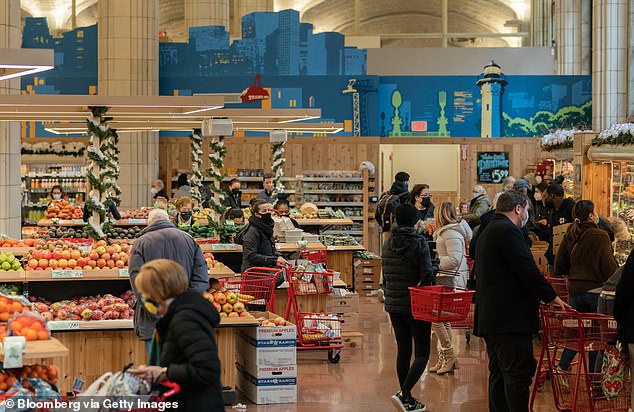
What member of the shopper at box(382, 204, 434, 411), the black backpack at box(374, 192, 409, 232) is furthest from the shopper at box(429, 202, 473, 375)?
the black backpack at box(374, 192, 409, 232)

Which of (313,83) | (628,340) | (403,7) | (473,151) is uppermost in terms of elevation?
(403,7)

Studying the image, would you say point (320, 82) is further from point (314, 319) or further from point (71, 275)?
point (71, 275)

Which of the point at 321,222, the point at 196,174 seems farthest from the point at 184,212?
the point at 321,222

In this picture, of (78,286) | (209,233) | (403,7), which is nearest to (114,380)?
(78,286)

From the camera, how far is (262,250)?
1053cm

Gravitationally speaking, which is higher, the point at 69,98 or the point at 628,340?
the point at 69,98

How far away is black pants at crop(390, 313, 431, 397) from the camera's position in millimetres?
8227

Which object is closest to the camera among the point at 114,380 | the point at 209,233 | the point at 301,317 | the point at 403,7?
the point at 114,380

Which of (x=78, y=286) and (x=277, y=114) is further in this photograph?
(x=277, y=114)

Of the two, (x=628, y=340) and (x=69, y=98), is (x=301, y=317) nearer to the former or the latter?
(x=69, y=98)

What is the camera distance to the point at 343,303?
11656 mm

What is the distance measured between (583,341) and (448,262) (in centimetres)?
246

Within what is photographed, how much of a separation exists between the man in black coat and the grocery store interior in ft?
0.54

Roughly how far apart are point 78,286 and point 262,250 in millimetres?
1955
